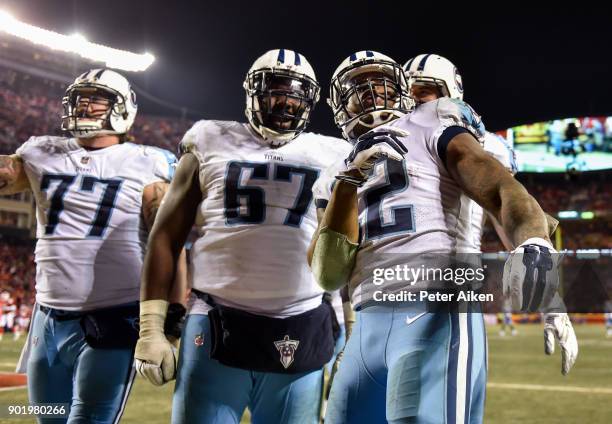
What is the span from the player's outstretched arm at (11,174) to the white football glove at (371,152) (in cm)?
183

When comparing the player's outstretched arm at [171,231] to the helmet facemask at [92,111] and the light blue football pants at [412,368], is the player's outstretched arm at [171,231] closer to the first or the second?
the light blue football pants at [412,368]

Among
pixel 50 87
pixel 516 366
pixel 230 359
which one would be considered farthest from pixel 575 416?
pixel 50 87

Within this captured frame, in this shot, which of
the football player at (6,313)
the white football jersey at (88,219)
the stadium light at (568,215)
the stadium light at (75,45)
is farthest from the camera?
the stadium light at (568,215)

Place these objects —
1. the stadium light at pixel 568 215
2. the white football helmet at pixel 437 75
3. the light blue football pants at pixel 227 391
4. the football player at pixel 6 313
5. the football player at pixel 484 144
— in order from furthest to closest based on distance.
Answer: the stadium light at pixel 568 215 → the football player at pixel 6 313 → the white football helmet at pixel 437 75 → the light blue football pants at pixel 227 391 → the football player at pixel 484 144

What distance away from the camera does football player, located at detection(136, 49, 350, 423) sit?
209 cm

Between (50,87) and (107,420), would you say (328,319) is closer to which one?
(107,420)

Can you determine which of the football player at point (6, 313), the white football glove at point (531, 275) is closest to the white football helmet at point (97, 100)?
the white football glove at point (531, 275)

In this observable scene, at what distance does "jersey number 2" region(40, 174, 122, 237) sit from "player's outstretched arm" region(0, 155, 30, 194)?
0.15 meters

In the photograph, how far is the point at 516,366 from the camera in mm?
9148

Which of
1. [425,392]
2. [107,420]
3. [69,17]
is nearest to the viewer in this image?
[425,392]

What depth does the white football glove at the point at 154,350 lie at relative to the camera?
2.14 m

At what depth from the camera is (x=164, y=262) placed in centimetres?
227

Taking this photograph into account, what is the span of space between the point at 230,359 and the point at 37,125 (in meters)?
21.8

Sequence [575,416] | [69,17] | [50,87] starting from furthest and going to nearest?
[50,87]
[69,17]
[575,416]
